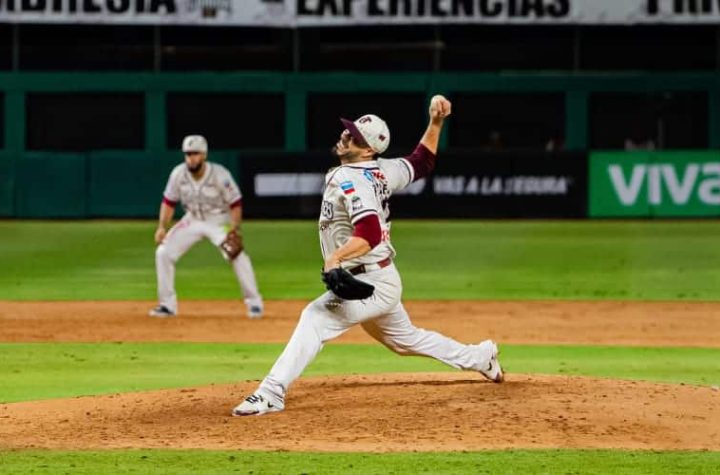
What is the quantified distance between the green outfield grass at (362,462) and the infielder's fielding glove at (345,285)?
42.3 inches

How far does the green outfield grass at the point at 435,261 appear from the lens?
18844 mm

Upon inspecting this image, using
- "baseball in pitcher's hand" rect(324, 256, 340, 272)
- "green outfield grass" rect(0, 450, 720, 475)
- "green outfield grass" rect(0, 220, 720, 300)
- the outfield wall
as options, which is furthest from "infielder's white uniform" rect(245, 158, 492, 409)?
the outfield wall

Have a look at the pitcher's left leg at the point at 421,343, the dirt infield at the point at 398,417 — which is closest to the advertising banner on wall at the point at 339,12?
the dirt infield at the point at 398,417

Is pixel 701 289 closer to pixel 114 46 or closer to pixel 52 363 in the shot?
pixel 52 363

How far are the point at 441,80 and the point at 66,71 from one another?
781 cm

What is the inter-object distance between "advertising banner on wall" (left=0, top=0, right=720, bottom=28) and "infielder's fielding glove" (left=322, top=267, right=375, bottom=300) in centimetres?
2266

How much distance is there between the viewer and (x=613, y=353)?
13352 millimetres

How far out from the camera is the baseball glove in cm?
1564

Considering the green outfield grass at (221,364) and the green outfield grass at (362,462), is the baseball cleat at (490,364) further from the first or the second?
the green outfield grass at (221,364)

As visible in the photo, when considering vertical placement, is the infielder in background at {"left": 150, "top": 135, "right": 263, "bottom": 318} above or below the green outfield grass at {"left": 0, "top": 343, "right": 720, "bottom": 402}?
above

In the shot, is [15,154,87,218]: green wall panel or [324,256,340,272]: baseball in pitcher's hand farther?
[15,154,87,218]: green wall panel

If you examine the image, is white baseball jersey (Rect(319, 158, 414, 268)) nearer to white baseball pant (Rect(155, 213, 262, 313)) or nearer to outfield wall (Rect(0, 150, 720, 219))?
white baseball pant (Rect(155, 213, 262, 313))

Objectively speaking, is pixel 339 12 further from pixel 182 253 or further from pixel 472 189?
pixel 182 253

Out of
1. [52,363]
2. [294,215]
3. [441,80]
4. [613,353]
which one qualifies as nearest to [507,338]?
[613,353]
